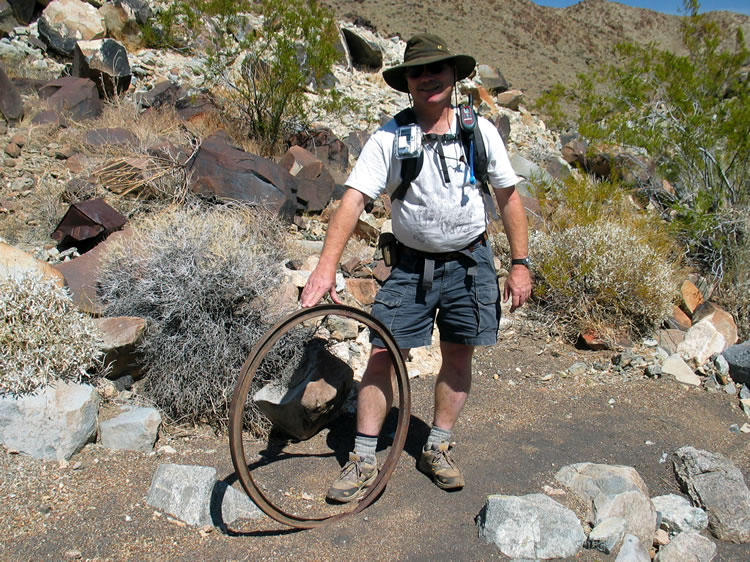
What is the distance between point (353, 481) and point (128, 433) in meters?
1.30

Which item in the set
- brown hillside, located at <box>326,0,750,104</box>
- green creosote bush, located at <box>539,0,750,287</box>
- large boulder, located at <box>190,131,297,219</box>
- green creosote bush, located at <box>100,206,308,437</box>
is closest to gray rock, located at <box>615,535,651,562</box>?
green creosote bush, located at <box>100,206,308,437</box>

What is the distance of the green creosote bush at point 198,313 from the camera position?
150 inches

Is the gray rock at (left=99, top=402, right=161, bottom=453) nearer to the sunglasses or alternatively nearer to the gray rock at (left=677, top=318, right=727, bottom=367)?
the sunglasses

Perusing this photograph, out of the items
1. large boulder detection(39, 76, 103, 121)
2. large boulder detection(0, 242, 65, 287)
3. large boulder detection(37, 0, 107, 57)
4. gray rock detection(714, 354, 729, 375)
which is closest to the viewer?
large boulder detection(0, 242, 65, 287)

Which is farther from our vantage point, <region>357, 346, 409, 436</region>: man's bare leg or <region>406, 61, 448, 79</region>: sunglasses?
<region>357, 346, 409, 436</region>: man's bare leg

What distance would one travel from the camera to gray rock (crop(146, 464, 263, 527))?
9.40ft

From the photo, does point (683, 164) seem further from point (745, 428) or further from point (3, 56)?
point (3, 56)

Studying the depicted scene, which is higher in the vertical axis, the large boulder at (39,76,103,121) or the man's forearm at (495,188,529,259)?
the man's forearm at (495,188,529,259)

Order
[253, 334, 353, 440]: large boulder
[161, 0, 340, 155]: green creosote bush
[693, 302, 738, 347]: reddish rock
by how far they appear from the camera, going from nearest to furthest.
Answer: [253, 334, 353, 440]: large boulder < [693, 302, 738, 347]: reddish rock < [161, 0, 340, 155]: green creosote bush

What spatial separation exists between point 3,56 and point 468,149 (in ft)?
33.8

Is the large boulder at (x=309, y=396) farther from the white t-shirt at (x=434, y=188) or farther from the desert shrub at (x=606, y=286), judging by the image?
the desert shrub at (x=606, y=286)

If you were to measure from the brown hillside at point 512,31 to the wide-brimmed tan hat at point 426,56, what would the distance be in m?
23.4

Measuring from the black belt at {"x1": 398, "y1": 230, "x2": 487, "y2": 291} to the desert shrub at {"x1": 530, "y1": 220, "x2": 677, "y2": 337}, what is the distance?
2.91m

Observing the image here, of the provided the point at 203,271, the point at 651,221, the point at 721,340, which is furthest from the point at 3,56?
the point at 721,340
